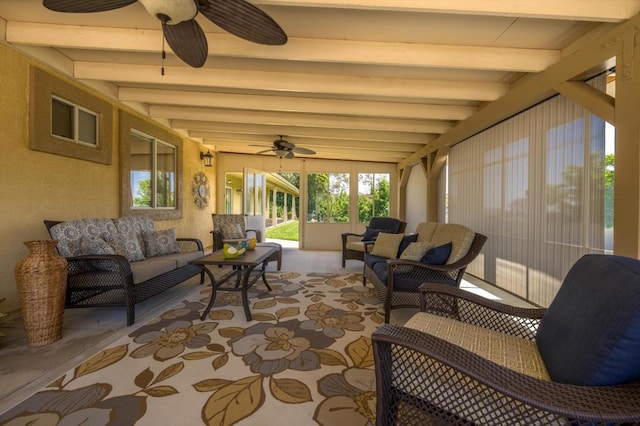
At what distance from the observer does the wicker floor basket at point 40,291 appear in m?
2.11

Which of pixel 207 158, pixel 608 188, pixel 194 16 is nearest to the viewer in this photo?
pixel 194 16

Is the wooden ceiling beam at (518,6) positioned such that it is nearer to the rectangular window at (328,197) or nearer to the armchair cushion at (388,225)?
the armchair cushion at (388,225)

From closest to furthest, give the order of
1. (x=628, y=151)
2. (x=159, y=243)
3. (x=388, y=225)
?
(x=628, y=151)
(x=159, y=243)
(x=388, y=225)

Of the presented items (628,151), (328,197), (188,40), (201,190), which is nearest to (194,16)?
(188,40)

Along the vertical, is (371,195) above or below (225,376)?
above

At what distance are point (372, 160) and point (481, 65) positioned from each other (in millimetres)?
4968

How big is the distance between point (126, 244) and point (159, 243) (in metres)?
0.52

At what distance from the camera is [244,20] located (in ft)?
5.92

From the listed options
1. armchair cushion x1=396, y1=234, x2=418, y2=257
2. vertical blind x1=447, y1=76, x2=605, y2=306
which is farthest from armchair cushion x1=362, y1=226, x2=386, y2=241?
vertical blind x1=447, y1=76, x2=605, y2=306

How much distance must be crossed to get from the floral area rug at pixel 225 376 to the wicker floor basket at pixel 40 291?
0.55 metres

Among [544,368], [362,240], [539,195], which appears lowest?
[544,368]

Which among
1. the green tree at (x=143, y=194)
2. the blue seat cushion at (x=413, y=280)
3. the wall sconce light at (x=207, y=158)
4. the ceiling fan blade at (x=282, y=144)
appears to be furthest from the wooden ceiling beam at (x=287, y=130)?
the blue seat cushion at (x=413, y=280)

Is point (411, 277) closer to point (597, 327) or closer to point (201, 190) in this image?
point (597, 327)

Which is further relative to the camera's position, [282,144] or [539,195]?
[282,144]
